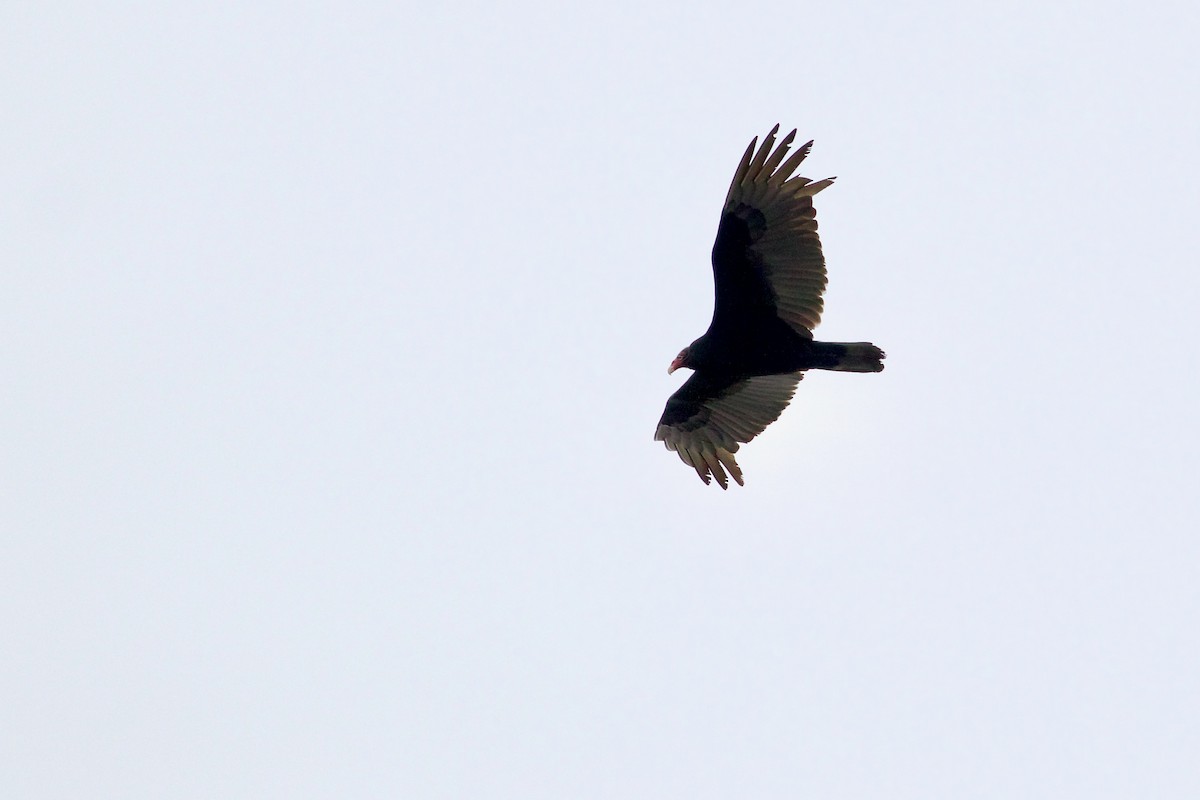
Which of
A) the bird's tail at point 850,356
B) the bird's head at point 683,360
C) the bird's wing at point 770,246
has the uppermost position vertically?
the bird's wing at point 770,246

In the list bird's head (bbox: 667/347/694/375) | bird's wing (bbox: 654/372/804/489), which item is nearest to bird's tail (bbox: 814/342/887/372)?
bird's wing (bbox: 654/372/804/489)

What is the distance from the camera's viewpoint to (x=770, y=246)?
1324 cm

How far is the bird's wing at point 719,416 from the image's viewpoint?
1427cm

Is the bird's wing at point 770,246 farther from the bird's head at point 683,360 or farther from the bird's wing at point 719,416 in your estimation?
the bird's wing at point 719,416

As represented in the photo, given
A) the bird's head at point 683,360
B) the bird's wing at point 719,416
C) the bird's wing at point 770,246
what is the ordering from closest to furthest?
the bird's wing at point 770,246 → the bird's head at point 683,360 → the bird's wing at point 719,416

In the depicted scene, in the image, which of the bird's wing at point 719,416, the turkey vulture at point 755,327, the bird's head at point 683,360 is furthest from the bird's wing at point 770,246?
the bird's wing at point 719,416

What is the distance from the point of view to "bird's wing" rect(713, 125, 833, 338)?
42.7 feet

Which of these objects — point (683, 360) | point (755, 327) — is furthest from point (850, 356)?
point (683, 360)

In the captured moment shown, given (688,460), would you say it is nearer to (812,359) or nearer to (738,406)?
(738,406)

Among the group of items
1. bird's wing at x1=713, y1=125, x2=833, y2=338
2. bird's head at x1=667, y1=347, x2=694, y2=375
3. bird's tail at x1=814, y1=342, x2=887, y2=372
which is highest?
bird's wing at x1=713, y1=125, x2=833, y2=338

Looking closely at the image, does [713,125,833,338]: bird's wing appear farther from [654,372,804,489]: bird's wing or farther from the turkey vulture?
[654,372,804,489]: bird's wing

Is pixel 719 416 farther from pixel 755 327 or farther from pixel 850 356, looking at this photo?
pixel 850 356

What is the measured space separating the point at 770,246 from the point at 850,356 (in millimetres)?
1169

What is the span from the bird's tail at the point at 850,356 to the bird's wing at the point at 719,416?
0.76 metres
